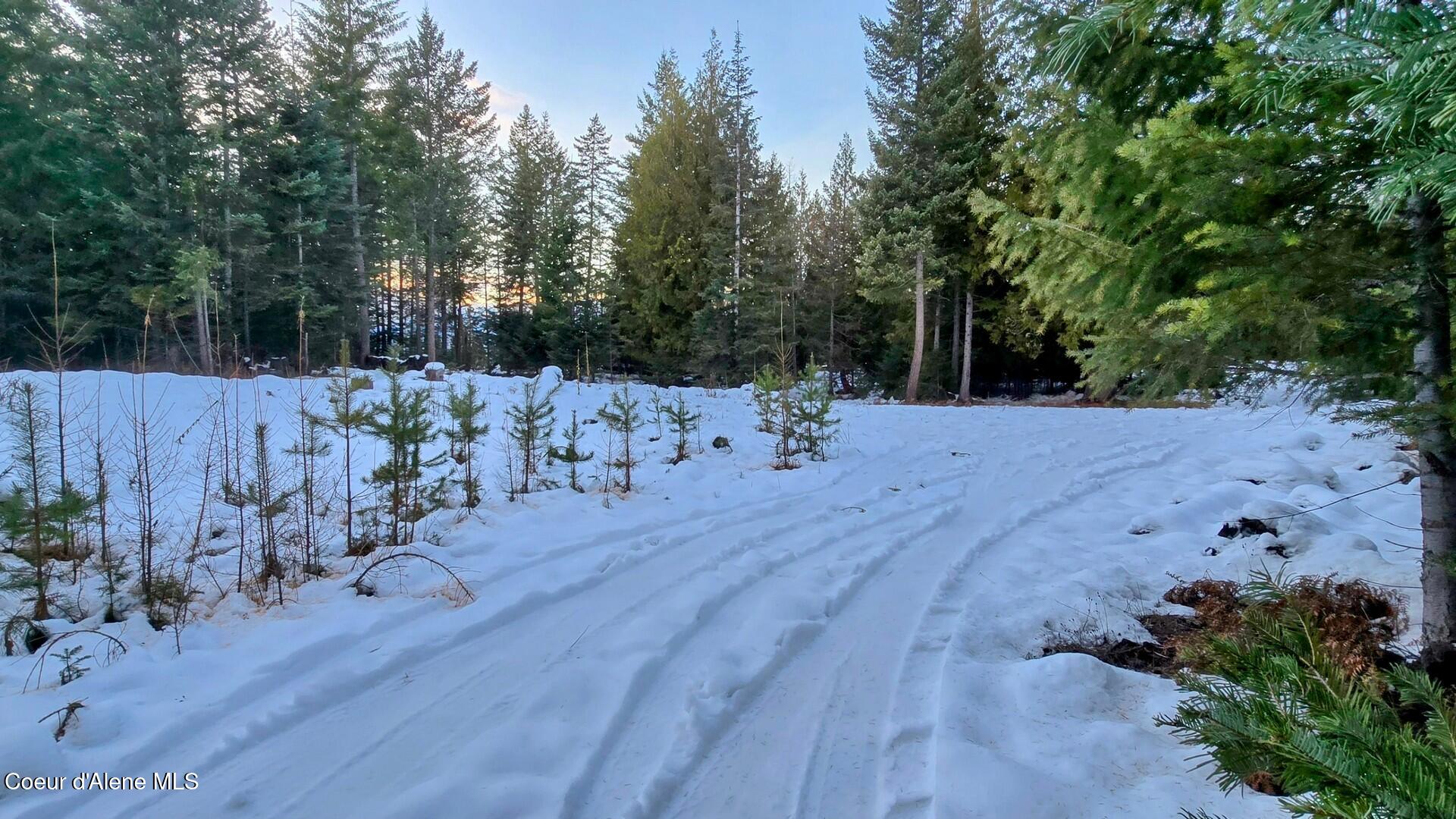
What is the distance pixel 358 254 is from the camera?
19.4m

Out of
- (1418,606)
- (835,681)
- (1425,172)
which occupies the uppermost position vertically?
(1425,172)

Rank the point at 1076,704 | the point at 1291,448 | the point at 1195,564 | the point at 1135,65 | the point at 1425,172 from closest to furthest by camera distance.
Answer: the point at 1425,172, the point at 1076,704, the point at 1135,65, the point at 1195,564, the point at 1291,448

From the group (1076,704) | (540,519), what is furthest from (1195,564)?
(540,519)

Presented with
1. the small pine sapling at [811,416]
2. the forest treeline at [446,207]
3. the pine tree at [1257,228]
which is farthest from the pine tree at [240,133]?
the pine tree at [1257,228]

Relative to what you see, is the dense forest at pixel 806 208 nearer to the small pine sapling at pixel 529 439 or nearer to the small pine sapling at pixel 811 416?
the small pine sapling at pixel 811 416

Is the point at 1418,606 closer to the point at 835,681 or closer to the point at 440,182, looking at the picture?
the point at 835,681

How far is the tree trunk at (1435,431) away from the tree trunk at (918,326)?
608 inches

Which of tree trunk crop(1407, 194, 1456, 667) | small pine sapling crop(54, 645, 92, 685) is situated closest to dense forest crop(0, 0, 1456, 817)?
tree trunk crop(1407, 194, 1456, 667)

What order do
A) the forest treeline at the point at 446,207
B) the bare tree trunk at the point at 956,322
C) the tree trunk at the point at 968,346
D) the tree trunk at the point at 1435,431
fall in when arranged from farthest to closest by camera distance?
the bare tree trunk at the point at 956,322 → the tree trunk at the point at 968,346 → the forest treeline at the point at 446,207 → the tree trunk at the point at 1435,431

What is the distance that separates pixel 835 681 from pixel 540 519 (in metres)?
3.09

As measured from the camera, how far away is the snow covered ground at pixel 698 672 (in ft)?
6.19

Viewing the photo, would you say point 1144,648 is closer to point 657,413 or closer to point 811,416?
point 811,416

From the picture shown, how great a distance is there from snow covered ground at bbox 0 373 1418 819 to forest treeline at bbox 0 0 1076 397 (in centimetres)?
1096

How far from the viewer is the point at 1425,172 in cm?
129
